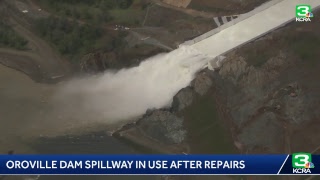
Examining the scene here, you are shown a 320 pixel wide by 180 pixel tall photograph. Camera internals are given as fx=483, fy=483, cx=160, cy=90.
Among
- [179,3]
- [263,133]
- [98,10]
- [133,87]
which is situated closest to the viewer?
[263,133]

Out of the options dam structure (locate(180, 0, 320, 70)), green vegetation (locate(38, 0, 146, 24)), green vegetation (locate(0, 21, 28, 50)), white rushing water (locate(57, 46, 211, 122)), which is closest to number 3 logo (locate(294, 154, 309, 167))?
white rushing water (locate(57, 46, 211, 122))

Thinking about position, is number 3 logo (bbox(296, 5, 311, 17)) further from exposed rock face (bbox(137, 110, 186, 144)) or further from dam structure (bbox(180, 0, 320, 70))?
exposed rock face (bbox(137, 110, 186, 144))

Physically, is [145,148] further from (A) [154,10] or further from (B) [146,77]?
(A) [154,10]

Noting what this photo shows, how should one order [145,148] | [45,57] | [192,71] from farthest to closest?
1. [45,57]
2. [192,71]
3. [145,148]

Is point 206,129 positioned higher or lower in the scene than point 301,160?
higher

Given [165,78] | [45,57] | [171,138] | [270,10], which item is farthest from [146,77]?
[270,10]

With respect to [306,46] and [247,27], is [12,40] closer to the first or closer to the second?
[247,27]

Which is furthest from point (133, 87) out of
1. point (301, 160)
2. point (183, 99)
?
point (301, 160)
